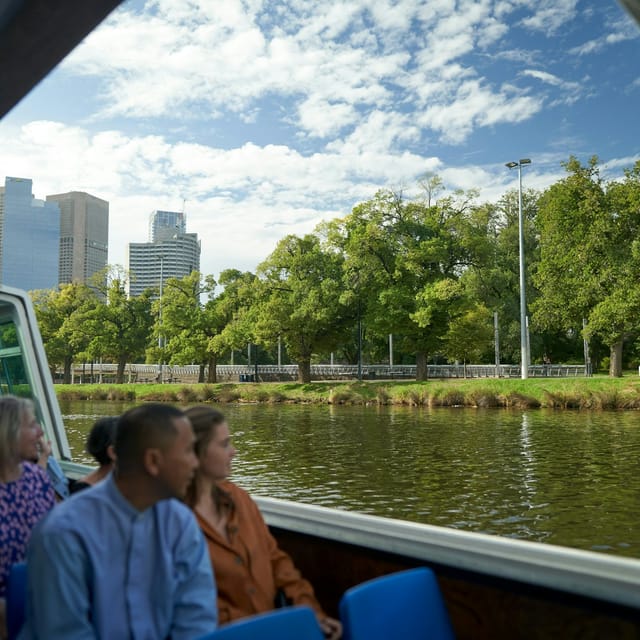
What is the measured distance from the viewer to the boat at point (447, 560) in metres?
1.92

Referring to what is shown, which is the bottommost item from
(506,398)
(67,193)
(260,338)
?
(506,398)

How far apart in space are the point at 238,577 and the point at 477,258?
30.4m

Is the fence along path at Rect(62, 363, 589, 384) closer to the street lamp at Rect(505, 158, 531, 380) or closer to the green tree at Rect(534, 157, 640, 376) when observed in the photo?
the street lamp at Rect(505, 158, 531, 380)

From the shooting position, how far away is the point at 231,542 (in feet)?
7.34

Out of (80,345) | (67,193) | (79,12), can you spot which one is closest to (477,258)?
(80,345)

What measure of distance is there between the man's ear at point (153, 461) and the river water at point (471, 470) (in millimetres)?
6041

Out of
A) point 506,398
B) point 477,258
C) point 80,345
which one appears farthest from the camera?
point 80,345

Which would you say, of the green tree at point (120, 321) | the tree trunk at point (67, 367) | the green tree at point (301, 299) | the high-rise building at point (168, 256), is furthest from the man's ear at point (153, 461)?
the high-rise building at point (168, 256)

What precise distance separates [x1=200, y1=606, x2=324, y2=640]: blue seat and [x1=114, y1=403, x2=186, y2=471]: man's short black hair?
474mm

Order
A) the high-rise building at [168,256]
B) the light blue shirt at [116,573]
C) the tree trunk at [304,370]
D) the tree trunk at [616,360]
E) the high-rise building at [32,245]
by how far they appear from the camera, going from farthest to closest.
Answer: the high-rise building at [168,256], the high-rise building at [32,245], the tree trunk at [304,370], the tree trunk at [616,360], the light blue shirt at [116,573]

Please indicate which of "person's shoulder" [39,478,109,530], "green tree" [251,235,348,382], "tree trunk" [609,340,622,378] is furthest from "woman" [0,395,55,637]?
"green tree" [251,235,348,382]

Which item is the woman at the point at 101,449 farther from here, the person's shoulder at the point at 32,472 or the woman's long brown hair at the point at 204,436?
the woman's long brown hair at the point at 204,436

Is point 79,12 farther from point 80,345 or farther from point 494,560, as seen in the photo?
point 80,345

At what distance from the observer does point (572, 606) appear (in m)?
1.95
